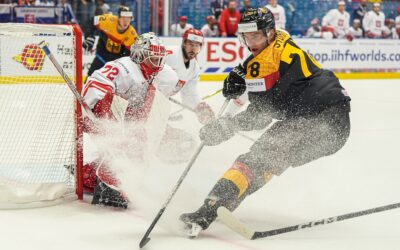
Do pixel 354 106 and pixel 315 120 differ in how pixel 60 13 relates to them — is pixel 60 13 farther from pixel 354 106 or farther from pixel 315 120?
pixel 315 120

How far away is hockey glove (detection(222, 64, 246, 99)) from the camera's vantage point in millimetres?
3307

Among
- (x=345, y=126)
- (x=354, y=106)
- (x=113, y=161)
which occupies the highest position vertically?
(x=345, y=126)

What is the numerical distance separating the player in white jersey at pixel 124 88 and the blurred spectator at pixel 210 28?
716 centimetres

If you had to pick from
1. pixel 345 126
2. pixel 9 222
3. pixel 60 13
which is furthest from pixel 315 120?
pixel 60 13

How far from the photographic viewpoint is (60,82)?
4051 mm

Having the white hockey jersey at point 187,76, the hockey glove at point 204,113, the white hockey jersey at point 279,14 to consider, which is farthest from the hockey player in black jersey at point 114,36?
the white hockey jersey at point 279,14

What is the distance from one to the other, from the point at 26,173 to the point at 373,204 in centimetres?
177

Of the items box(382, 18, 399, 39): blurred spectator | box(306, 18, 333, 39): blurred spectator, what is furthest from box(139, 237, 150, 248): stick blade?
box(382, 18, 399, 39): blurred spectator

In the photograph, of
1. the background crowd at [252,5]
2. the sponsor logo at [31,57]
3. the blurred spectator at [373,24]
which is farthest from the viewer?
the blurred spectator at [373,24]

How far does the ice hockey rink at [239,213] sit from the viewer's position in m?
2.90

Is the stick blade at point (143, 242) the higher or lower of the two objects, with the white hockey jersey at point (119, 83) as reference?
lower

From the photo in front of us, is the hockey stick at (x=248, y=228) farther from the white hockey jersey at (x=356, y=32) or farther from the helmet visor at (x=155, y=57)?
the white hockey jersey at (x=356, y=32)

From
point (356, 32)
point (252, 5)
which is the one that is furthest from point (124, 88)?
point (356, 32)

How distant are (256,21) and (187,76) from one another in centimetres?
210
